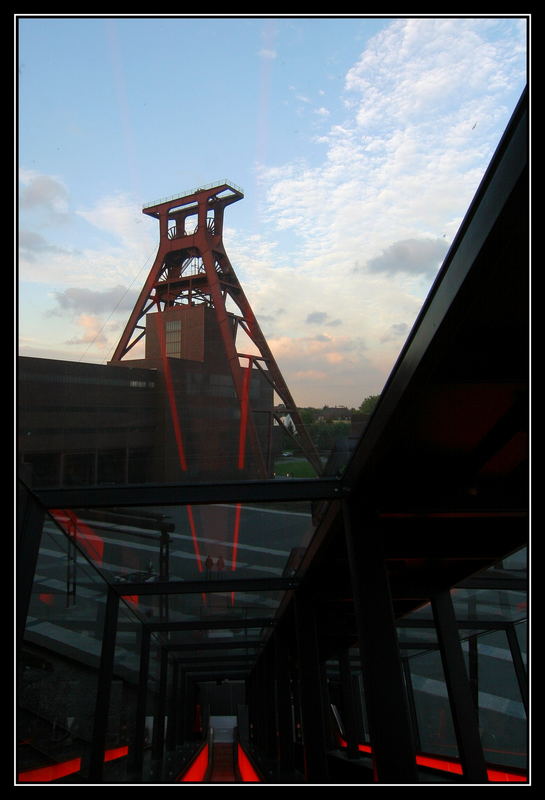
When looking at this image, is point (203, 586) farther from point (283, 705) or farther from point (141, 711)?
point (283, 705)

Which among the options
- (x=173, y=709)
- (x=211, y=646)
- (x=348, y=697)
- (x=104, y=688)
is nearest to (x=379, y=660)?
(x=104, y=688)

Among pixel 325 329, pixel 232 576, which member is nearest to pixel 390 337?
pixel 325 329

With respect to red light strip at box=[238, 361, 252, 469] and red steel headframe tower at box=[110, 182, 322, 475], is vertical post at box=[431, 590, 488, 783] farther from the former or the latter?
red steel headframe tower at box=[110, 182, 322, 475]

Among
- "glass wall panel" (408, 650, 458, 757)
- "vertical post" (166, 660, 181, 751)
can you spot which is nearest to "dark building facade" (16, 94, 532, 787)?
"glass wall panel" (408, 650, 458, 757)

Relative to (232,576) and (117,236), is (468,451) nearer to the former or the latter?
(117,236)

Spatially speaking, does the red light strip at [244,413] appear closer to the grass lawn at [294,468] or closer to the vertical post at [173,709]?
the grass lawn at [294,468]

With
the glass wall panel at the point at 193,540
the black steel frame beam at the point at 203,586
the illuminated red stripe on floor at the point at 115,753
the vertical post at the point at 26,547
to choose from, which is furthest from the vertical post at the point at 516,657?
the vertical post at the point at 26,547
